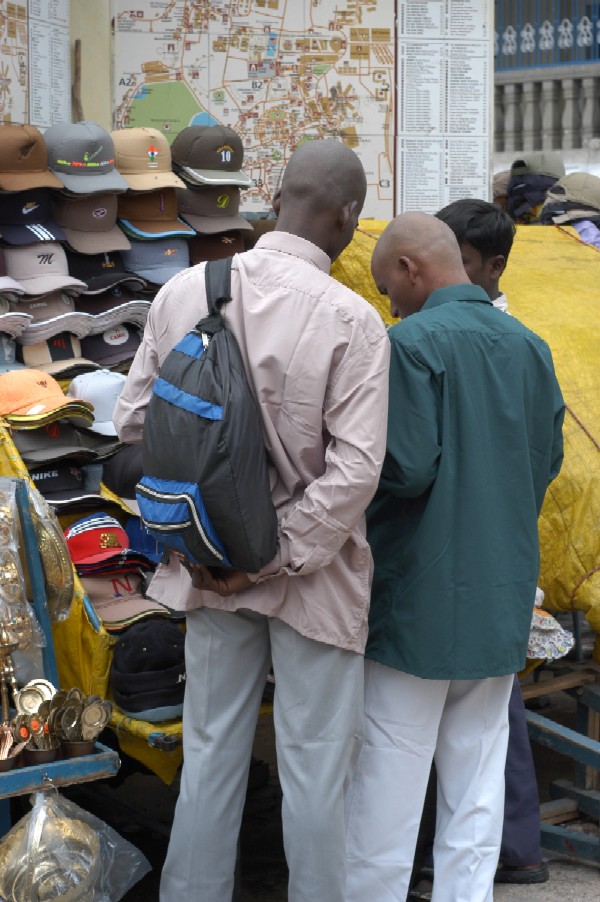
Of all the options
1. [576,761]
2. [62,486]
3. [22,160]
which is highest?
[22,160]

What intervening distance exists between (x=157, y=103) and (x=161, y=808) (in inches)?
127

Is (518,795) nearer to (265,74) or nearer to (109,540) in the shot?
(109,540)

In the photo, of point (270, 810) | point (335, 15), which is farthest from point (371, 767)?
point (335, 15)

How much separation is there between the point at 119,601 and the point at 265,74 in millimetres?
3189

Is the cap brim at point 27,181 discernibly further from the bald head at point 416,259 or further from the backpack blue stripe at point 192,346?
the backpack blue stripe at point 192,346

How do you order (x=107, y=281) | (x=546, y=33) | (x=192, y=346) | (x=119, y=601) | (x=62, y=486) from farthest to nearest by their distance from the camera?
(x=546, y=33) → (x=107, y=281) → (x=62, y=486) → (x=119, y=601) → (x=192, y=346)

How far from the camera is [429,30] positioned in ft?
20.5

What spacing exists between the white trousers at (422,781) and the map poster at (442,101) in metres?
3.55

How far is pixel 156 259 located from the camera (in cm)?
543

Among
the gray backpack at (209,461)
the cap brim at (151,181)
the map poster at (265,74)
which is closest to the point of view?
the gray backpack at (209,461)

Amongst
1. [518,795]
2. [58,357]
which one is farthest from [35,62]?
[518,795]

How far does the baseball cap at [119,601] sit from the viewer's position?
3738 mm

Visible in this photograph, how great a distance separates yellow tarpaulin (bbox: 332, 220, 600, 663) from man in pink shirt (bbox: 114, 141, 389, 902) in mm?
1670

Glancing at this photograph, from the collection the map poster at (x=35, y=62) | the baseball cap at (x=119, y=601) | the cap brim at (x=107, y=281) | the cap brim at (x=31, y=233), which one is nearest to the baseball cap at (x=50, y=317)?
the cap brim at (x=107, y=281)
